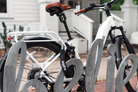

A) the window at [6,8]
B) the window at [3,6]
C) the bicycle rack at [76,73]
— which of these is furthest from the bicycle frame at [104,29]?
the window at [3,6]

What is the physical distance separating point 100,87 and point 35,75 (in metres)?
1.31

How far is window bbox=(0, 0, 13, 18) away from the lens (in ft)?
25.7

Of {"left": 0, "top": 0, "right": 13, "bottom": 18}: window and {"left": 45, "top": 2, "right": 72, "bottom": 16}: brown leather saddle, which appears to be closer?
{"left": 45, "top": 2, "right": 72, "bottom": 16}: brown leather saddle

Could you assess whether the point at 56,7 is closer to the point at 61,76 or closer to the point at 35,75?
the point at 35,75

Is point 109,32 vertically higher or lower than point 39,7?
lower

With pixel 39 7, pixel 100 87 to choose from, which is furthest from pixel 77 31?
pixel 100 87

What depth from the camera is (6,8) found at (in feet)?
26.2

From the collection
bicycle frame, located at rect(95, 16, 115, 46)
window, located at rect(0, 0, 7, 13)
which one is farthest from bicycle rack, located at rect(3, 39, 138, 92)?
window, located at rect(0, 0, 7, 13)

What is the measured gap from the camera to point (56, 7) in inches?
94.8

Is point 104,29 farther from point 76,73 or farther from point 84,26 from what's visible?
point 84,26

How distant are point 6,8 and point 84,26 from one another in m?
3.30

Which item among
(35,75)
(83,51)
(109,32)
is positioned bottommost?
(83,51)

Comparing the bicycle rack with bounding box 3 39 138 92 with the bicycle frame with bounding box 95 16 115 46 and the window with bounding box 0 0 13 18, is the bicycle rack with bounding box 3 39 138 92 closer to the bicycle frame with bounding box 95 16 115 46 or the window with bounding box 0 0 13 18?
the bicycle frame with bounding box 95 16 115 46

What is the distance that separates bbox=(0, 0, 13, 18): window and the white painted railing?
2.71 metres
